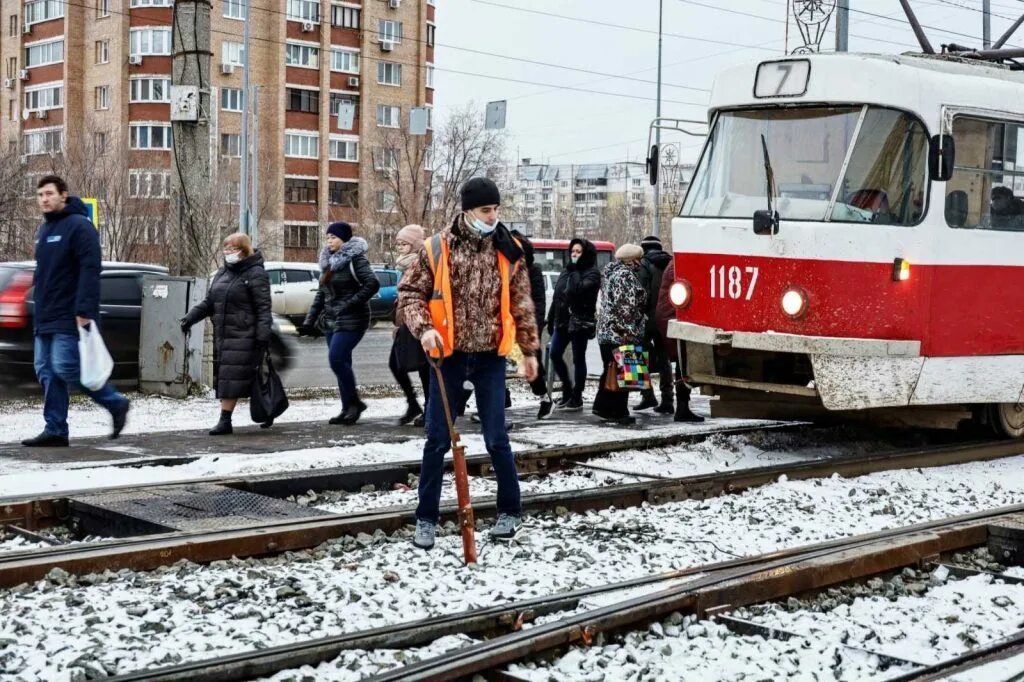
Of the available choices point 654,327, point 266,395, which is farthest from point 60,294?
point 654,327

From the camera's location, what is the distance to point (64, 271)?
34.0 feet

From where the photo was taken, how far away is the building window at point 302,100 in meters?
74.2

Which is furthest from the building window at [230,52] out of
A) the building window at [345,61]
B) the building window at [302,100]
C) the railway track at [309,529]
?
the railway track at [309,529]

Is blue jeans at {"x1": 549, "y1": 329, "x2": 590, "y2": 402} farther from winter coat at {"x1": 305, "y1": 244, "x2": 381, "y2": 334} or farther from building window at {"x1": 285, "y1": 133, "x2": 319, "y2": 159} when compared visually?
building window at {"x1": 285, "y1": 133, "x2": 319, "y2": 159}

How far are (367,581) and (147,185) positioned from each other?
167ft

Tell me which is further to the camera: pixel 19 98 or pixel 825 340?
pixel 19 98

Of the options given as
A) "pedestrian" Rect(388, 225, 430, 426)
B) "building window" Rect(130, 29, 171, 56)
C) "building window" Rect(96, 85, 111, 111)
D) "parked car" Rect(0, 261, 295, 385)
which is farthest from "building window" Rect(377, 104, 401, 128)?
"pedestrian" Rect(388, 225, 430, 426)

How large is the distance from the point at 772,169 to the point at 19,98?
242 feet

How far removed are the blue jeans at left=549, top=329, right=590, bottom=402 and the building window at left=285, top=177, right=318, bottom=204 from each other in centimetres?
6175

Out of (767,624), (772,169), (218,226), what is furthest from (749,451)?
(218,226)

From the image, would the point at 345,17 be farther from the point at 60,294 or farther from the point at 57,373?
the point at 57,373

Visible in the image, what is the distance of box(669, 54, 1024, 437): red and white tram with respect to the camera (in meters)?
10.3

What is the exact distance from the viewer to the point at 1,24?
260ft

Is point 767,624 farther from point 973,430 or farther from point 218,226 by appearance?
point 218,226
